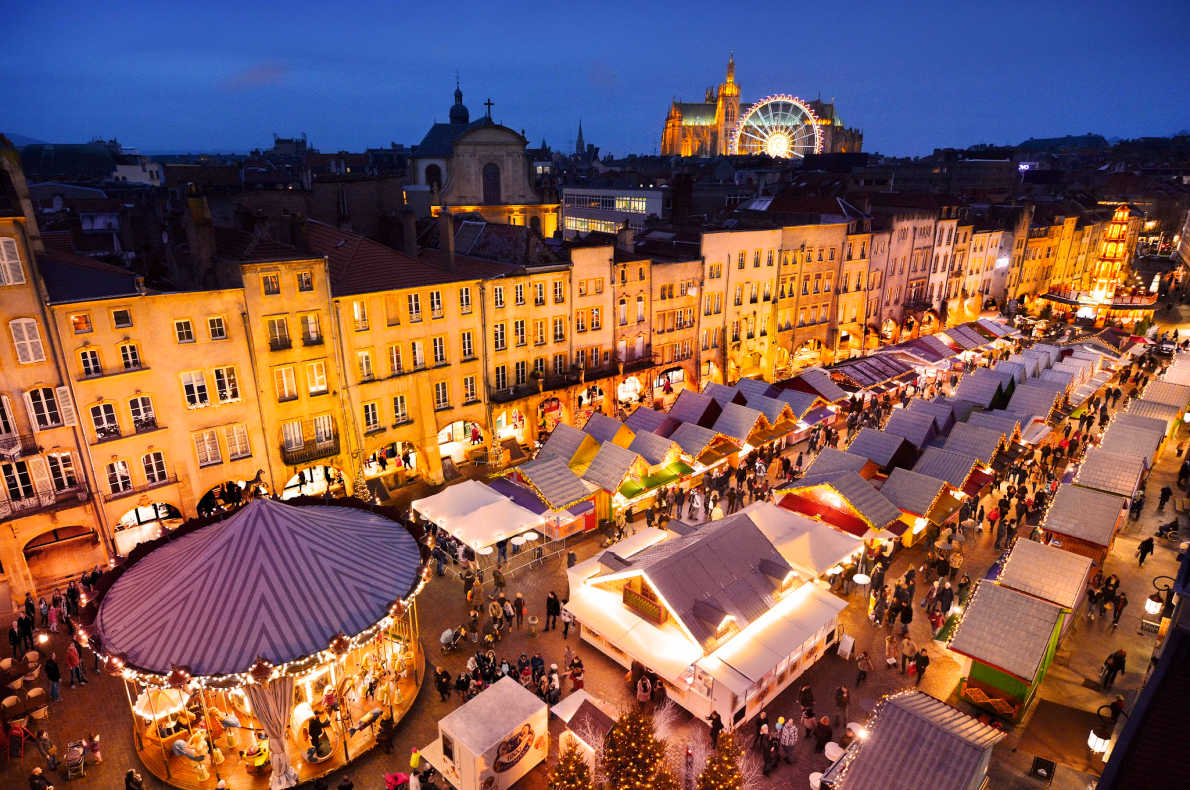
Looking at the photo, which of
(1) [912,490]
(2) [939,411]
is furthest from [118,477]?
(2) [939,411]

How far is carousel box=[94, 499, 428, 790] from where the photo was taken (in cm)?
1686

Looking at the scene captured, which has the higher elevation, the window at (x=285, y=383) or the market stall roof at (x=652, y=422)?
the window at (x=285, y=383)

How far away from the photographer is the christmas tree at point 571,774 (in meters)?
14.7

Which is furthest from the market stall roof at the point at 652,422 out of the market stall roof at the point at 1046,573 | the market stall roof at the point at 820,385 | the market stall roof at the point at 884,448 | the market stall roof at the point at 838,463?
the market stall roof at the point at 1046,573

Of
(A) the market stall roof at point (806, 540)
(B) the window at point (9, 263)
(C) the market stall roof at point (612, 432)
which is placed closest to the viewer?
(B) the window at point (9, 263)

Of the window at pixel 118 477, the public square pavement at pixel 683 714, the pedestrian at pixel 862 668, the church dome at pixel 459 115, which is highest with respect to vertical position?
the church dome at pixel 459 115

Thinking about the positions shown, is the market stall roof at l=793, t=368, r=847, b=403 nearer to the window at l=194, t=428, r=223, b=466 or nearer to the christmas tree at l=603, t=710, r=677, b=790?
the christmas tree at l=603, t=710, r=677, b=790

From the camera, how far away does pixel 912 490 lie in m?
28.0

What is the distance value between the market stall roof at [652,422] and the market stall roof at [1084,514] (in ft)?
52.7

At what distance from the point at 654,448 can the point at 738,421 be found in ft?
17.1

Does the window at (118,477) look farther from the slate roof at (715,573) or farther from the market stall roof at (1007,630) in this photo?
→ the market stall roof at (1007,630)

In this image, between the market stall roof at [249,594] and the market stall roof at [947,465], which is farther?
the market stall roof at [947,465]

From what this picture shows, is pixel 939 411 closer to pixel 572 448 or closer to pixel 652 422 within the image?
pixel 652 422

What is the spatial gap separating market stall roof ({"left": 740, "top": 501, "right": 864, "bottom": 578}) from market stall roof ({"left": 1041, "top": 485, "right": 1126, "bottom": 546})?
26.5 ft
